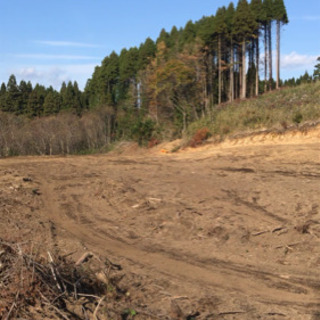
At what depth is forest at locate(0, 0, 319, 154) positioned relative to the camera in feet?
109

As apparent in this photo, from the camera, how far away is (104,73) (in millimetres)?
51781

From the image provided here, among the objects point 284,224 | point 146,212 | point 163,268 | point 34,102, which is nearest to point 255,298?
point 163,268

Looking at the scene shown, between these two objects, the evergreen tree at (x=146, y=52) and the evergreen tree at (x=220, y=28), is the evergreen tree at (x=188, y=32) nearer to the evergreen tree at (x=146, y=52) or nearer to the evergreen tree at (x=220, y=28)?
the evergreen tree at (x=220, y=28)

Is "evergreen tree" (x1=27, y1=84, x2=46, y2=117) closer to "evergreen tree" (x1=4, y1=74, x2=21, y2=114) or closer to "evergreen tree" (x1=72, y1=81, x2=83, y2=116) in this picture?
"evergreen tree" (x1=4, y1=74, x2=21, y2=114)

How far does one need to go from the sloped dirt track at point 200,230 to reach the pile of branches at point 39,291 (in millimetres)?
677

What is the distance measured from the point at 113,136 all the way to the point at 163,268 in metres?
42.3

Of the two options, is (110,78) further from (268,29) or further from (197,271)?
(197,271)

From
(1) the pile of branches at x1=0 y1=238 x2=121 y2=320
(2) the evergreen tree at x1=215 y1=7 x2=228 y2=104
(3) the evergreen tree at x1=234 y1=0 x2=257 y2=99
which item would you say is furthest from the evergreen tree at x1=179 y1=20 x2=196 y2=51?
(1) the pile of branches at x1=0 y1=238 x2=121 y2=320

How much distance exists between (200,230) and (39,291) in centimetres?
432

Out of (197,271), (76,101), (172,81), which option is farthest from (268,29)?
(197,271)

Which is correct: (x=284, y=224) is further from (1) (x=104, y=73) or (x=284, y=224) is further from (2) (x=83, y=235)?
(1) (x=104, y=73)

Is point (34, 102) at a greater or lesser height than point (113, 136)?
greater

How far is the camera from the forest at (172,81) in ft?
109

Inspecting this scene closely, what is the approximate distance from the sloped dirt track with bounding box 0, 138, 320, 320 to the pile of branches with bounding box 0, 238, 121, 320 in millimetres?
677
